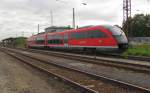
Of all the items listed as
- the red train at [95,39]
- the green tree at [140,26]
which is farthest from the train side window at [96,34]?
the green tree at [140,26]

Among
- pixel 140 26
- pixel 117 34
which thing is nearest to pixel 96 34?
pixel 117 34

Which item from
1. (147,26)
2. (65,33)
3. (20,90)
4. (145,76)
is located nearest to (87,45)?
(65,33)

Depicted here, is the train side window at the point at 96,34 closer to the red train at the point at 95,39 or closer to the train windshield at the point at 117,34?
the red train at the point at 95,39

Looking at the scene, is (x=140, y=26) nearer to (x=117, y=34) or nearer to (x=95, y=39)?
(x=95, y=39)

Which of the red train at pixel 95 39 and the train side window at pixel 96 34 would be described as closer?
the red train at pixel 95 39

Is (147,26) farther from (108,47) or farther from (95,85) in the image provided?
(95,85)

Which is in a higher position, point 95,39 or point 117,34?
point 117,34

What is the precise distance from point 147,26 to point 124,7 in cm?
2389

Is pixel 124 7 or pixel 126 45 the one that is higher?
pixel 124 7

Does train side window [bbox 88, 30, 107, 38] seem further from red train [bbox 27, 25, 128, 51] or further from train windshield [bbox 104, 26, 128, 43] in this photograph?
train windshield [bbox 104, 26, 128, 43]

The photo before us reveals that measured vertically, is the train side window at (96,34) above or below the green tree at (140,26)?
below

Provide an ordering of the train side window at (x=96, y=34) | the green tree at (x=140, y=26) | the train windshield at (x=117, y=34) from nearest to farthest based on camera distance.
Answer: the train windshield at (x=117, y=34) → the train side window at (x=96, y=34) → the green tree at (x=140, y=26)

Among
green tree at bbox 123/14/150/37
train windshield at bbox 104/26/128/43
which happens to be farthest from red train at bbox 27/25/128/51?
green tree at bbox 123/14/150/37

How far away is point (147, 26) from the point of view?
80688 mm
